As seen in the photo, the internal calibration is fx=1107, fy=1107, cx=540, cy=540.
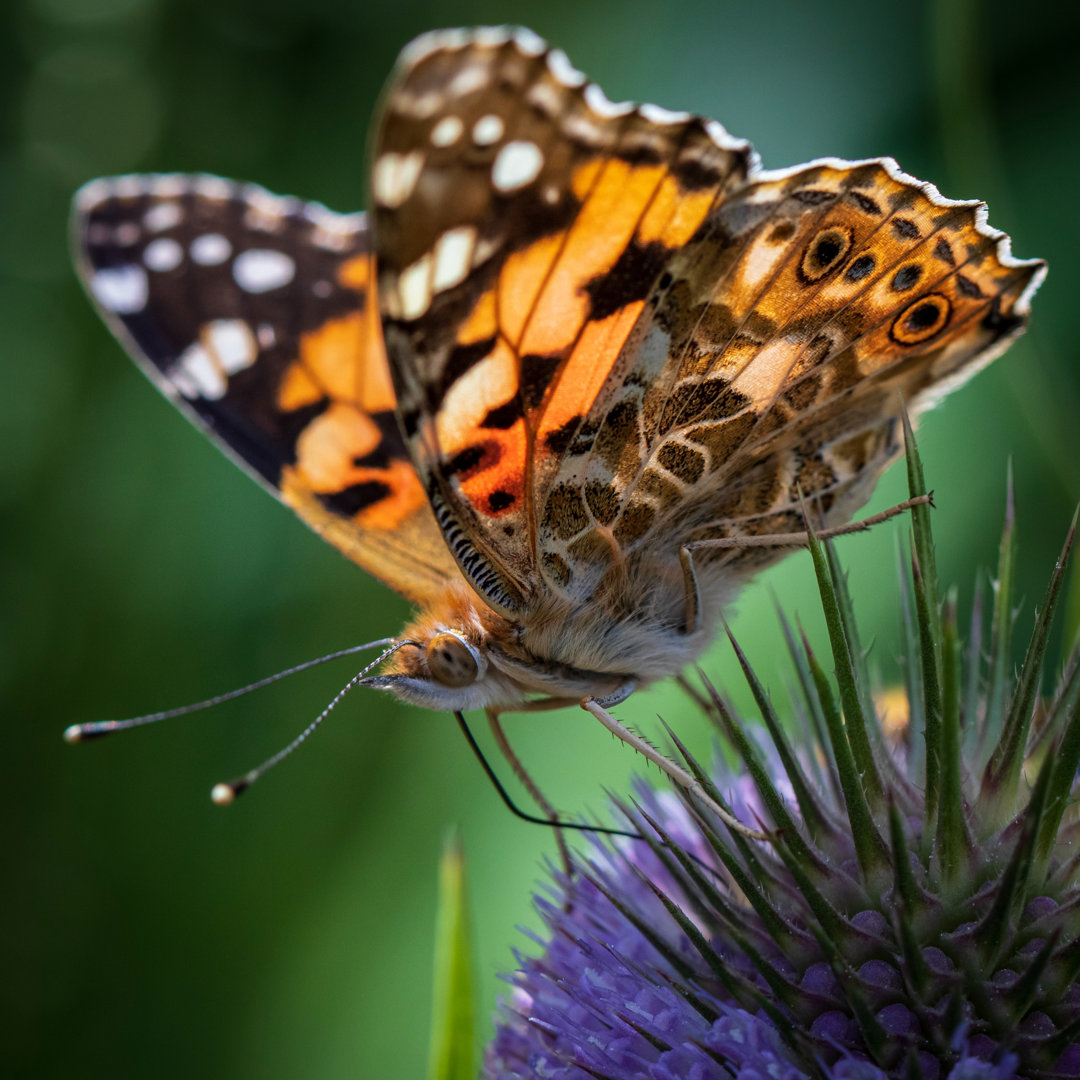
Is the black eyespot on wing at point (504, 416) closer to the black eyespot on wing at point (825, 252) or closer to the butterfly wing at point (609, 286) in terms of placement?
the butterfly wing at point (609, 286)

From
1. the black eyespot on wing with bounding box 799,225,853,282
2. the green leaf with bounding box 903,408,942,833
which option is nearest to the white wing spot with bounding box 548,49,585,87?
the black eyespot on wing with bounding box 799,225,853,282

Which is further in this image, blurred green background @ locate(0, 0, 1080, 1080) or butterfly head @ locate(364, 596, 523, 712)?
blurred green background @ locate(0, 0, 1080, 1080)

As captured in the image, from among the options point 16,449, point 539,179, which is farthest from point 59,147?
point 539,179

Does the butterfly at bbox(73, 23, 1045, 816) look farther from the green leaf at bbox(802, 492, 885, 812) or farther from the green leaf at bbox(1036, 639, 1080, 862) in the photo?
the green leaf at bbox(1036, 639, 1080, 862)

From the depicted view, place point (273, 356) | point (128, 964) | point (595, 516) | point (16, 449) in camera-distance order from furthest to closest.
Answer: point (16, 449), point (128, 964), point (273, 356), point (595, 516)

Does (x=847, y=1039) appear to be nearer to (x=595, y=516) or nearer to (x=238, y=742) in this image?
(x=595, y=516)

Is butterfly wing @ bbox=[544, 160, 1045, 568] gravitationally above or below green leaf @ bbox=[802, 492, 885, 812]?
above

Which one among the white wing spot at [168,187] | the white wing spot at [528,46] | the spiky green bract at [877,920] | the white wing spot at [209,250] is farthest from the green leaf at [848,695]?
the white wing spot at [168,187]
